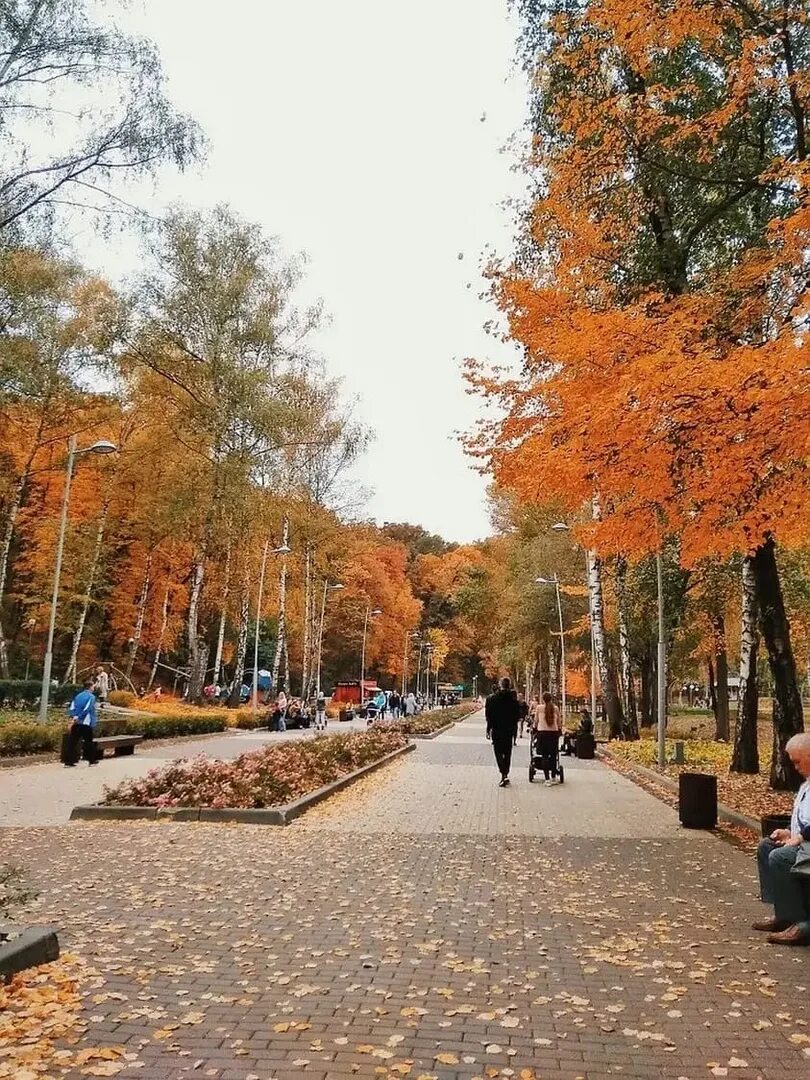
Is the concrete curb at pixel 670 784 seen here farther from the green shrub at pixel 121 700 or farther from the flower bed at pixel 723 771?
the green shrub at pixel 121 700

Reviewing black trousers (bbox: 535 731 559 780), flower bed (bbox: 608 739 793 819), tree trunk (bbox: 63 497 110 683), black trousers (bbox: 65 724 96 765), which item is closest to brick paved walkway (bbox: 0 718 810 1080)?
flower bed (bbox: 608 739 793 819)

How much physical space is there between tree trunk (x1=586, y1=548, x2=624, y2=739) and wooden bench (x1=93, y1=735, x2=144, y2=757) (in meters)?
14.1

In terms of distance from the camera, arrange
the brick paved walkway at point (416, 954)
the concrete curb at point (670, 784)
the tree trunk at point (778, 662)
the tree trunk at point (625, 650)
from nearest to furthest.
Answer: the brick paved walkway at point (416, 954) → the concrete curb at point (670, 784) → the tree trunk at point (778, 662) → the tree trunk at point (625, 650)

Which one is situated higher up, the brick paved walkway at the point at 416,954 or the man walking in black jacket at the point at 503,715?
the man walking in black jacket at the point at 503,715

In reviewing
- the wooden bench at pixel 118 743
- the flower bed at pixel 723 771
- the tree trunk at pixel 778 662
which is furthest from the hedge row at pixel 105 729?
the tree trunk at pixel 778 662

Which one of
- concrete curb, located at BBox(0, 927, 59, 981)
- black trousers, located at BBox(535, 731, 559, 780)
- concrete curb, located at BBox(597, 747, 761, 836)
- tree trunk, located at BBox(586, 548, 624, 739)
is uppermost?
tree trunk, located at BBox(586, 548, 624, 739)

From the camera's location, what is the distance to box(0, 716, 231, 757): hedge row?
58.1ft

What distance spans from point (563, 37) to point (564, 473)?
656 centimetres

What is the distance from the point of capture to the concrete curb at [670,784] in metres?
11.1

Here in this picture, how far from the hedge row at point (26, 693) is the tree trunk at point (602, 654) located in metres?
15.9

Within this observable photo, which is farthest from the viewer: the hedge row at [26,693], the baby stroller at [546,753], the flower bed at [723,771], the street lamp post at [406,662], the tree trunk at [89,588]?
the street lamp post at [406,662]

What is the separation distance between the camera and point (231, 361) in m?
31.2

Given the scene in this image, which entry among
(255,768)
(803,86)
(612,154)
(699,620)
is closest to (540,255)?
(612,154)

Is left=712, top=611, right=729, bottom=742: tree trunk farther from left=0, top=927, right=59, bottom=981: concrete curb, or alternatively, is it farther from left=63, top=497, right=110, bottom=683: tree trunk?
left=0, top=927, right=59, bottom=981: concrete curb
